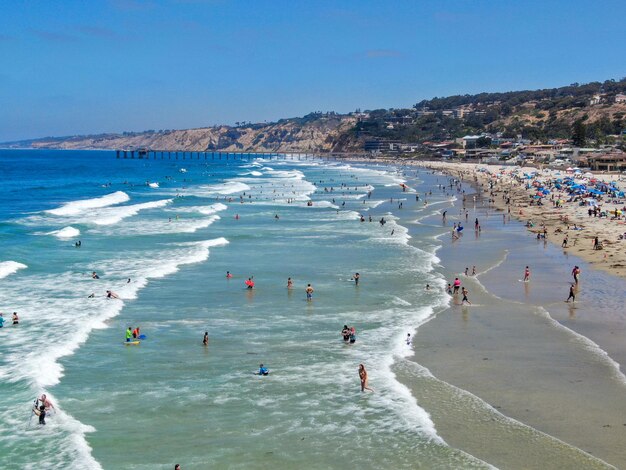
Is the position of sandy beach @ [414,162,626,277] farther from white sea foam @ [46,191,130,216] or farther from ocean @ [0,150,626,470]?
white sea foam @ [46,191,130,216]

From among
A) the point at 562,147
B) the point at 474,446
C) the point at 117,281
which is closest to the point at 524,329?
the point at 474,446

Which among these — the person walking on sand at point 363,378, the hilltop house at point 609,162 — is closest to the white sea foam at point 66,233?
the person walking on sand at point 363,378

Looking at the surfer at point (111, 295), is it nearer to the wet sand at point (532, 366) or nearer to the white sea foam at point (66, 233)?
the wet sand at point (532, 366)

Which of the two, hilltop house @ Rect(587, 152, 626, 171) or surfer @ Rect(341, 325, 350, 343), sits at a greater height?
hilltop house @ Rect(587, 152, 626, 171)

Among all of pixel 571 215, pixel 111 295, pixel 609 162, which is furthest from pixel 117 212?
pixel 609 162

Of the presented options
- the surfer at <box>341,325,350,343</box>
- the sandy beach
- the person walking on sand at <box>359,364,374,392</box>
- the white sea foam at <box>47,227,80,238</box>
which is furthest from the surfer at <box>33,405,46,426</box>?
the white sea foam at <box>47,227,80,238</box>

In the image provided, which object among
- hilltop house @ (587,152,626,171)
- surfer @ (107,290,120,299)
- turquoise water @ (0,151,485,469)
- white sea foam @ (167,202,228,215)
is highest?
hilltop house @ (587,152,626,171)

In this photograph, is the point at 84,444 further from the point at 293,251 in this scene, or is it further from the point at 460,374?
the point at 293,251
